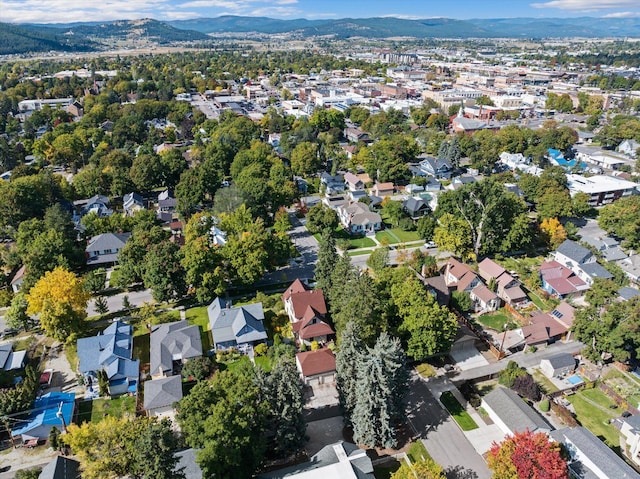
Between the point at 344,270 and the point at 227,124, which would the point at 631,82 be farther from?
the point at 344,270

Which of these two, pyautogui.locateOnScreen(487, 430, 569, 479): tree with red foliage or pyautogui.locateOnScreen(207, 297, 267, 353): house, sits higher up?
pyautogui.locateOnScreen(487, 430, 569, 479): tree with red foliage

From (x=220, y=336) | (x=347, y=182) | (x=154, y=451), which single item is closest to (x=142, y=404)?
(x=220, y=336)

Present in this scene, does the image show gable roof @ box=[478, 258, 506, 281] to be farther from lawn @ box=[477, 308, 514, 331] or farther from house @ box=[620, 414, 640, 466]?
house @ box=[620, 414, 640, 466]

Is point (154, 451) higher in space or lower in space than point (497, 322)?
higher

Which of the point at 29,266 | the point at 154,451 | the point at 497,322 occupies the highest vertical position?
the point at 154,451

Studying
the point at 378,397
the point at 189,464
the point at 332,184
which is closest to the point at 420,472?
the point at 378,397

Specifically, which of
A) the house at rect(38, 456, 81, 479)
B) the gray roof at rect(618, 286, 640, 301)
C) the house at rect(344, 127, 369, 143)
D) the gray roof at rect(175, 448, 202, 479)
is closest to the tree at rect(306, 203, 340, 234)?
the gray roof at rect(618, 286, 640, 301)

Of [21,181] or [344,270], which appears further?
[21,181]
